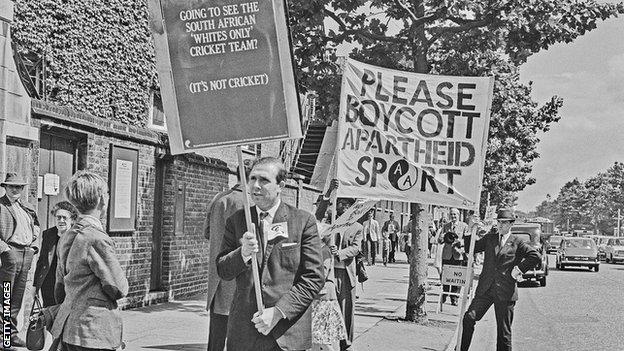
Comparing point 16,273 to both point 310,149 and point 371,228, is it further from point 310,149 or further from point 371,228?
point 310,149

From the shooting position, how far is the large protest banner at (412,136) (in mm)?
10719

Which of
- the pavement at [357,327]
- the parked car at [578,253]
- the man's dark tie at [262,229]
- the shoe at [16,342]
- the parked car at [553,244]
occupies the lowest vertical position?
the parked car at [553,244]

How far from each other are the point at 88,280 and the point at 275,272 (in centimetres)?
110

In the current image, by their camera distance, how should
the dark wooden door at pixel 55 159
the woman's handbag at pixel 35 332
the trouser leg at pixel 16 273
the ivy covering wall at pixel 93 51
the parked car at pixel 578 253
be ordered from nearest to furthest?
the woman's handbag at pixel 35 332 < the trouser leg at pixel 16 273 < the dark wooden door at pixel 55 159 < the ivy covering wall at pixel 93 51 < the parked car at pixel 578 253

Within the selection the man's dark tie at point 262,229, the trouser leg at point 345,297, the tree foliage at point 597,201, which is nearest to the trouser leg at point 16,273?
the trouser leg at point 345,297

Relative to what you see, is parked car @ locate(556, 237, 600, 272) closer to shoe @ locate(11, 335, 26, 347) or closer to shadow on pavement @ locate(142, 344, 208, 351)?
shadow on pavement @ locate(142, 344, 208, 351)

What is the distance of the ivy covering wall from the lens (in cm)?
1190

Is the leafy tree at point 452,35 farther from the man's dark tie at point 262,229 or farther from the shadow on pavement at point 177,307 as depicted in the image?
the man's dark tie at point 262,229

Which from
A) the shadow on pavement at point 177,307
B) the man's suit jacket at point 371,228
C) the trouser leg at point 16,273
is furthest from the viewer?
the man's suit jacket at point 371,228

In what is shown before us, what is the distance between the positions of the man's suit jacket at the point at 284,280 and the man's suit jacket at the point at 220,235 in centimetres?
235

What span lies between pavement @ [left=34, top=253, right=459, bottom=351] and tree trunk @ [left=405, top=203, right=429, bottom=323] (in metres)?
0.20

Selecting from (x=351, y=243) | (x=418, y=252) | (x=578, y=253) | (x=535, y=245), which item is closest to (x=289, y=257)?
(x=351, y=243)

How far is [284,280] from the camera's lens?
200 inches

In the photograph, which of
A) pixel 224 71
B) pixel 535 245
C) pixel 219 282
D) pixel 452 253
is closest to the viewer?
pixel 224 71
